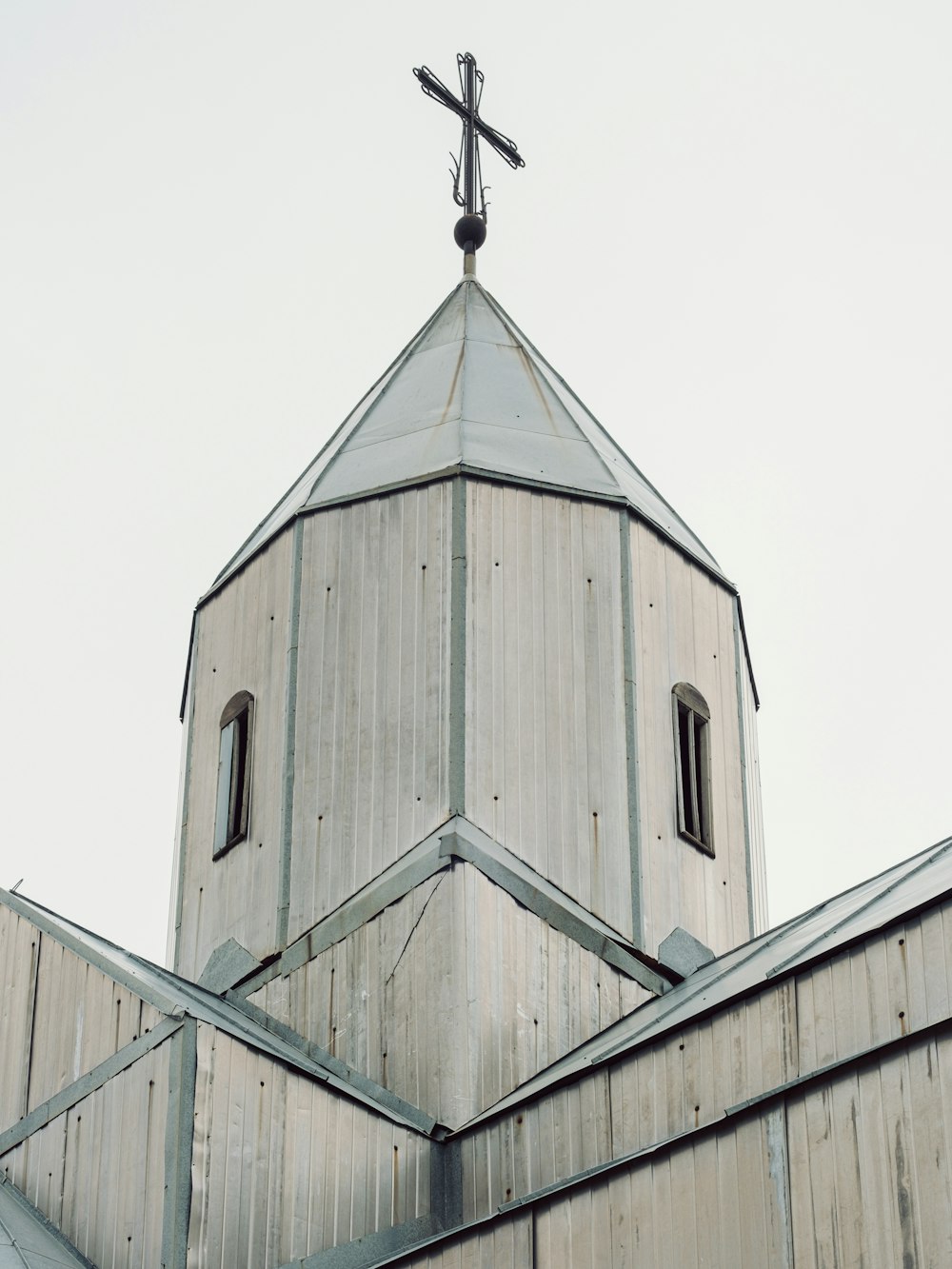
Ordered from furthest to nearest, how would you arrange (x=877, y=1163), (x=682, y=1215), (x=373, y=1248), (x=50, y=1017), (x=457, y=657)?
(x=457, y=657)
(x=50, y=1017)
(x=373, y=1248)
(x=682, y=1215)
(x=877, y=1163)

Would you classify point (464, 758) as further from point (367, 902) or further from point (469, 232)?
point (469, 232)

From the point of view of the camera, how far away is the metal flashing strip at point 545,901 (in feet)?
72.0

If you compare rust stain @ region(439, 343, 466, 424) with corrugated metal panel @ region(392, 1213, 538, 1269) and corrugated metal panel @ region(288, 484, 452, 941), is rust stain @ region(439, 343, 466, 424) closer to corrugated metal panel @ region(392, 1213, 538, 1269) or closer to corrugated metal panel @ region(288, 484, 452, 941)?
corrugated metal panel @ region(288, 484, 452, 941)

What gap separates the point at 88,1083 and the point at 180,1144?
1681 mm

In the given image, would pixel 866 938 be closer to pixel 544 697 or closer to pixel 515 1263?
pixel 515 1263

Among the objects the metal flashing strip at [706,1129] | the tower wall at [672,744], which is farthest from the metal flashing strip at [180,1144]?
the tower wall at [672,744]

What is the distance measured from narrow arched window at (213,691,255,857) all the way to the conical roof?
6.15 feet

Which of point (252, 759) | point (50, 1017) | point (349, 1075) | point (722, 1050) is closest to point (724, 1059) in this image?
point (722, 1050)

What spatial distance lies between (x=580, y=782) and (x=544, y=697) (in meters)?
0.93

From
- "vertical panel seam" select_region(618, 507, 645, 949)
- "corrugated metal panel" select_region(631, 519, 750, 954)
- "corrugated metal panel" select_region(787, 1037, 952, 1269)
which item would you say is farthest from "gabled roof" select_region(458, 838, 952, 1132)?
"corrugated metal panel" select_region(787, 1037, 952, 1269)

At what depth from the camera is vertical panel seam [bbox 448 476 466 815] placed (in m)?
22.5

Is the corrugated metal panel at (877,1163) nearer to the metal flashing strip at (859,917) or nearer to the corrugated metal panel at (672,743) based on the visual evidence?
the metal flashing strip at (859,917)

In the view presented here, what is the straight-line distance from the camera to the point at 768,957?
19.8 meters

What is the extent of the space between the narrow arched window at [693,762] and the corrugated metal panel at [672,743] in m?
0.08
